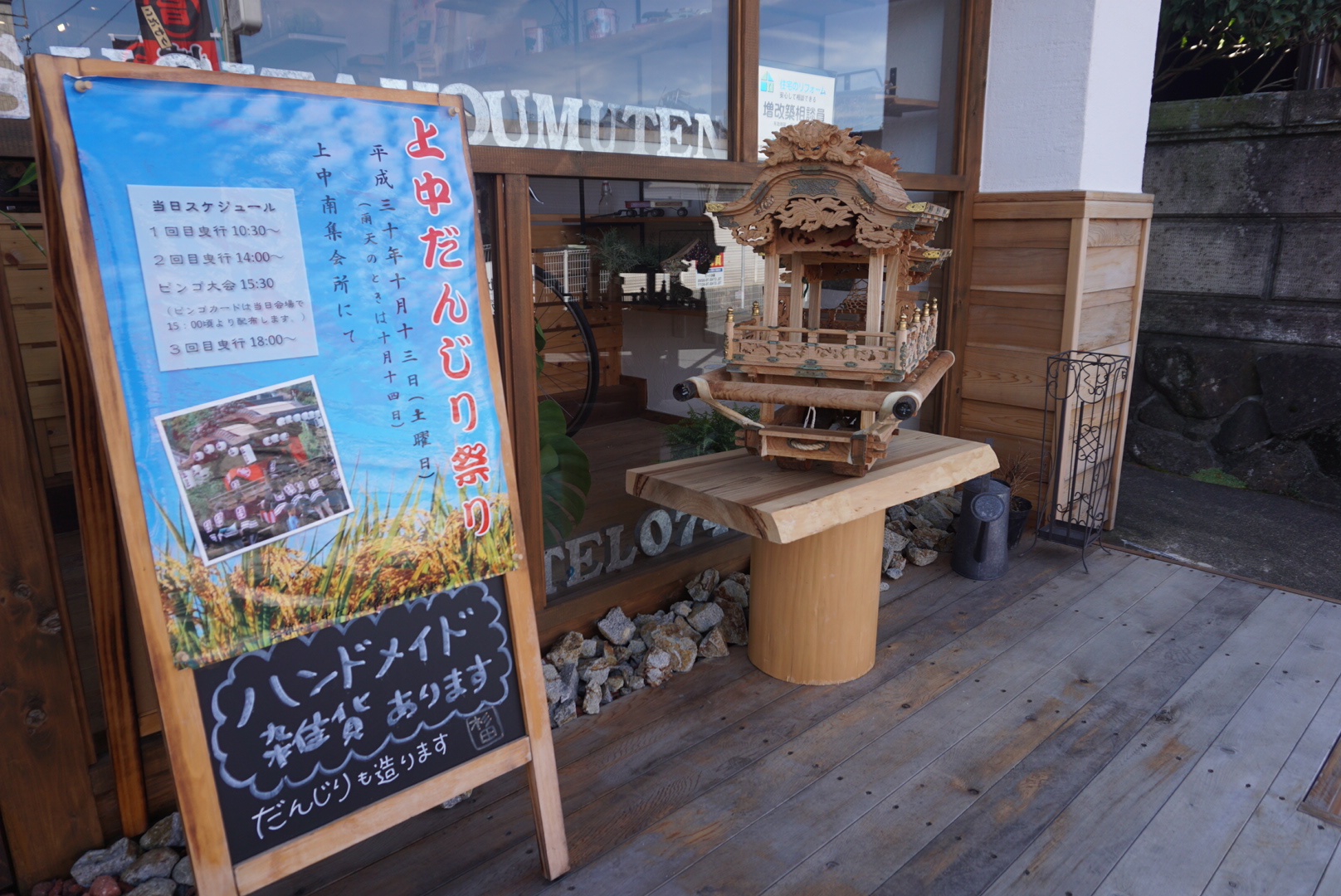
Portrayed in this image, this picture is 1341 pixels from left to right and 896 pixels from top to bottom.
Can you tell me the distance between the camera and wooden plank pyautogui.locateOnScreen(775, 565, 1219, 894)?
2.09m

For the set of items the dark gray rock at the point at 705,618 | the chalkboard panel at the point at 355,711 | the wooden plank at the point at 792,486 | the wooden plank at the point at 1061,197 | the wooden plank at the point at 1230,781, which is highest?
the wooden plank at the point at 1061,197

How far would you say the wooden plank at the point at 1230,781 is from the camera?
210cm

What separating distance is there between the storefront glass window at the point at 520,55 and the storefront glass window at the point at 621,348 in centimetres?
20

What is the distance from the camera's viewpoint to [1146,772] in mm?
2475

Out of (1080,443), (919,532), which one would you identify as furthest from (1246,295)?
(919,532)

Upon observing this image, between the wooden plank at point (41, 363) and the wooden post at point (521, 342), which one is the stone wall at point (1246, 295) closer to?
the wooden post at point (521, 342)

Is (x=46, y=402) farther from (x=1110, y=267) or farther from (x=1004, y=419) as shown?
(x=1110, y=267)

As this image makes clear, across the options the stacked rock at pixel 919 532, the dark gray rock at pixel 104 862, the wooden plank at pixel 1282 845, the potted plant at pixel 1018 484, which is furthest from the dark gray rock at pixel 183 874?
the potted plant at pixel 1018 484

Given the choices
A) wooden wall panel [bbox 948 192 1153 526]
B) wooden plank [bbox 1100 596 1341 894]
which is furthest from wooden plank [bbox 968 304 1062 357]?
wooden plank [bbox 1100 596 1341 894]

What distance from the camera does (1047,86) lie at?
396cm

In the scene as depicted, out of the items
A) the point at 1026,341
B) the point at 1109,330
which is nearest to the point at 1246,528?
the point at 1109,330

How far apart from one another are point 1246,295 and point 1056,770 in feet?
14.0

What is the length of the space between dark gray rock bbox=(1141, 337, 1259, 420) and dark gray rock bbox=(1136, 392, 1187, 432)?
0.13 ft

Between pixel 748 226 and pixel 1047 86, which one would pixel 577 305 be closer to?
pixel 748 226
